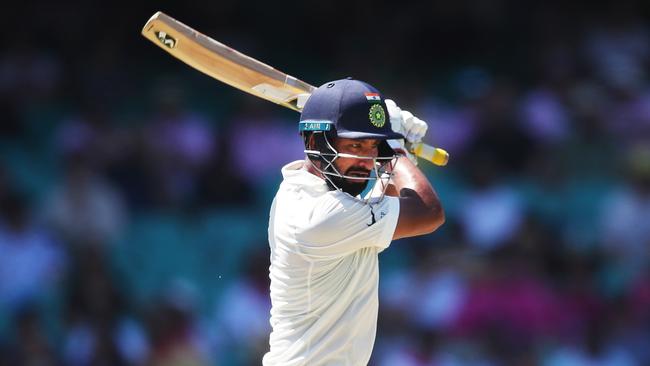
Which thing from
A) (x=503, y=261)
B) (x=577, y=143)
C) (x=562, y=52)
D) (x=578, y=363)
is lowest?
(x=578, y=363)

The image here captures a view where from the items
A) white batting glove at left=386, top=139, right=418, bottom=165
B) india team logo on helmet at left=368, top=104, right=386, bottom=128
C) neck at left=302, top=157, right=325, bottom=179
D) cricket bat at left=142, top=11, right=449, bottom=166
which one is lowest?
neck at left=302, top=157, right=325, bottom=179

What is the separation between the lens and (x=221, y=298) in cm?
771

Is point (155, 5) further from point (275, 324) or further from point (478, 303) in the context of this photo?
point (275, 324)

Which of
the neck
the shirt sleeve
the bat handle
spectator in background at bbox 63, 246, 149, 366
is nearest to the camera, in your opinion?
the shirt sleeve

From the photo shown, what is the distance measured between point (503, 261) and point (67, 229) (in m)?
2.63

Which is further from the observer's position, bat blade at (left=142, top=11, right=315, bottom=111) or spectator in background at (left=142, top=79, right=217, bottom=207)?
spectator in background at (left=142, top=79, right=217, bottom=207)

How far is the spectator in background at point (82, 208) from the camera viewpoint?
7625mm

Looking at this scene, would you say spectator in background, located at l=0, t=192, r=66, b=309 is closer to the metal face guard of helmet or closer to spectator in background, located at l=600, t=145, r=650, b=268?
spectator in background, located at l=600, t=145, r=650, b=268

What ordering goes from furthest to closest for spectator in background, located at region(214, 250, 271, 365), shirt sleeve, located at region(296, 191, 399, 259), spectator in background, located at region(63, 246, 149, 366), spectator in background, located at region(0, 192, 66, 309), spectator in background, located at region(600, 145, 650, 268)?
spectator in background, located at region(600, 145, 650, 268) < spectator in background, located at region(0, 192, 66, 309) < spectator in background, located at region(214, 250, 271, 365) < spectator in background, located at region(63, 246, 149, 366) < shirt sleeve, located at region(296, 191, 399, 259)

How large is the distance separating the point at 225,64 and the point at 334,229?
1018mm

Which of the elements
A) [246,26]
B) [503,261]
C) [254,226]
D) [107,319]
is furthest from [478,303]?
[246,26]

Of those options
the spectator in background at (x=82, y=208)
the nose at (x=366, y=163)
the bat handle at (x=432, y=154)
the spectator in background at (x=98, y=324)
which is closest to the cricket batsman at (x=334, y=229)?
the nose at (x=366, y=163)

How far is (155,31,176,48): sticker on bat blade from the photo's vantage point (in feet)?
14.5

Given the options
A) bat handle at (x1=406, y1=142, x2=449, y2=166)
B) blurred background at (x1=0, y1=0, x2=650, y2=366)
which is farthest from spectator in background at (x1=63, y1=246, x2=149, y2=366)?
bat handle at (x1=406, y1=142, x2=449, y2=166)
